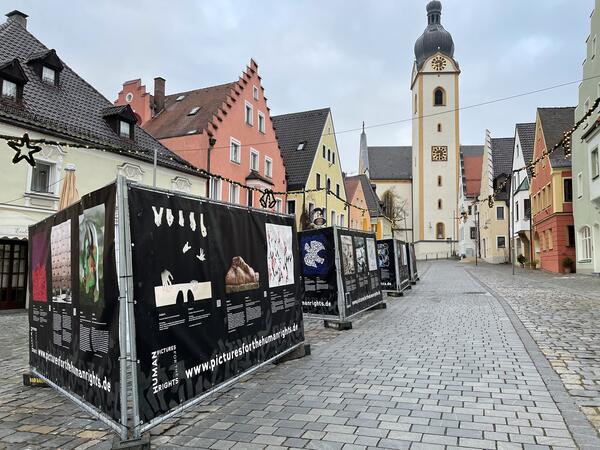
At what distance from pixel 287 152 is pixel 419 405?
34887 millimetres

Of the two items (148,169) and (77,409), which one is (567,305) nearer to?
(77,409)

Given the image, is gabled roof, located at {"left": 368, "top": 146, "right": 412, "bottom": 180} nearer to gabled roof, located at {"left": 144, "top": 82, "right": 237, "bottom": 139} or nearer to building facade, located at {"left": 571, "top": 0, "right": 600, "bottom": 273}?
building facade, located at {"left": 571, "top": 0, "right": 600, "bottom": 273}

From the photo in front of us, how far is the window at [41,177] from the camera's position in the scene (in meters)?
16.0

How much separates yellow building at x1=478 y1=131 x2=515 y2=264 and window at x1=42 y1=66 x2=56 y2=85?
41.9 m

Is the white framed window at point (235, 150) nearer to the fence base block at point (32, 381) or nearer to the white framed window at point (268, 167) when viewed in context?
the white framed window at point (268, 167)

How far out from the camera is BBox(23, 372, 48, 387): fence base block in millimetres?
5992

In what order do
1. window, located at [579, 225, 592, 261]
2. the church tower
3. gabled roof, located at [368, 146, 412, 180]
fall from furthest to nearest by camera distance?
gabled roof, located at [368, 146, 412, 180] < the church tower < window, located at [579, 225, 592, 261]

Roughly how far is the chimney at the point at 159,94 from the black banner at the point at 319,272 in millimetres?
22689

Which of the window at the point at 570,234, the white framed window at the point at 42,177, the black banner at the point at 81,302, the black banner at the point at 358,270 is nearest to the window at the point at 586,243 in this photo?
the window at the point at 570,234

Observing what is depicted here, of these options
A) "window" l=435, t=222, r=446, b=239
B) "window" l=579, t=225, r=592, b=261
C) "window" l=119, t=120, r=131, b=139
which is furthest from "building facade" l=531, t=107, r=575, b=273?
"window" l=435, t=222, r=446, b=239

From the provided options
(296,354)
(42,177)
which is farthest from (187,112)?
(296,354)

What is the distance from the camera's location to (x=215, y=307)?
522 centimetres

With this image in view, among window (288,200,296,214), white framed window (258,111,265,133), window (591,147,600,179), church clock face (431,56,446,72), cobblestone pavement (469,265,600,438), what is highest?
church clock face (431,56,446,72)

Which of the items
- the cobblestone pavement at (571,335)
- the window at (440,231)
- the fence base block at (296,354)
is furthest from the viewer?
the window at (440,231)
